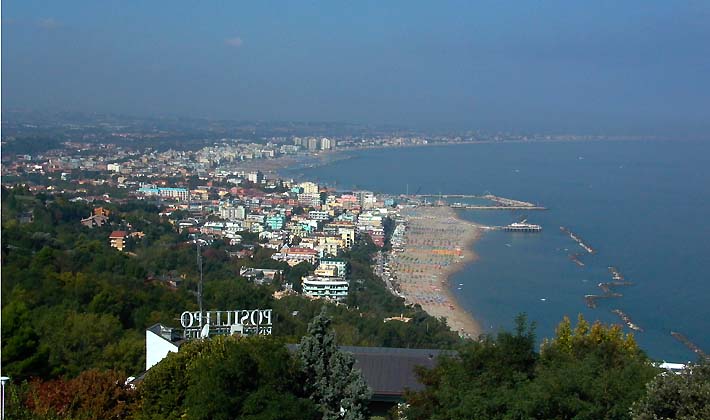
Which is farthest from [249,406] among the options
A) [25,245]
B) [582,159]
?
[582,159]

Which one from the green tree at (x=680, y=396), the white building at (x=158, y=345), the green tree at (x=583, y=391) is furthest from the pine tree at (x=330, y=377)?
the white building at (x=158, y=345)

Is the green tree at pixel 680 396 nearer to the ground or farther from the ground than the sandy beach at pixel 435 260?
farther from the ground

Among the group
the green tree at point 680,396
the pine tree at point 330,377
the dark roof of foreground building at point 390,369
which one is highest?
the green tree at point 680,396

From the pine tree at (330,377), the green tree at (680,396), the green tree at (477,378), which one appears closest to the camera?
the green tree at (680,396)

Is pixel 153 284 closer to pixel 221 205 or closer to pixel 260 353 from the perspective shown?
pixel 260 353

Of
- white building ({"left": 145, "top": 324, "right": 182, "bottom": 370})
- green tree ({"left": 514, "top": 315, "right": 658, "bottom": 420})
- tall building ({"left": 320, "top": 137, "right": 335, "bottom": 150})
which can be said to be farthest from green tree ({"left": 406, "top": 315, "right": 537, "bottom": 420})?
tall building ({"left": 320, "top": 137, "right": 335, "bottom": 150})

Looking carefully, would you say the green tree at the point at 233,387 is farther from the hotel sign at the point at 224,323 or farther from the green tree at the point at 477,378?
the hotel sign at the point at 224,323

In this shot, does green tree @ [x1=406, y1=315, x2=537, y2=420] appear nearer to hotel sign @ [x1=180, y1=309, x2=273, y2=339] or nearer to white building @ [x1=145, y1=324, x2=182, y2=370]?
white building @ [x1=145, y1=324, x2=182, y2=370]
